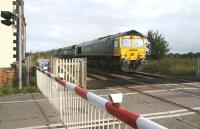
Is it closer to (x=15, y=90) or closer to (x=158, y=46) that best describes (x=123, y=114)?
(x=15, y=90)

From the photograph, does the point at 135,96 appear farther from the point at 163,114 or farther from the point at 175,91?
the point at 163,114

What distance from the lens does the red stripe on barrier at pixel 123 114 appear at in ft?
12.4

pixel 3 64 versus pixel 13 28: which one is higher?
pixel 13 28

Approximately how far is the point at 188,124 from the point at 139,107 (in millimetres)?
3029

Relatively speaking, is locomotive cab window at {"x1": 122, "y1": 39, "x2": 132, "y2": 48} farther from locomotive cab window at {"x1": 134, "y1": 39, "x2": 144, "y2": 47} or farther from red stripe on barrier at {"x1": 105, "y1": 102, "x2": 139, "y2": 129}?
red stripe on barrier at {"x1": 105, "y1": 102, "x2": 139, "y2": 129}

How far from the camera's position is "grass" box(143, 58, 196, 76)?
93.5ft

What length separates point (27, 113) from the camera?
11328mm

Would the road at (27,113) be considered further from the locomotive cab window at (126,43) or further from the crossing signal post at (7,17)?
the locomotive cab window at (126,43)

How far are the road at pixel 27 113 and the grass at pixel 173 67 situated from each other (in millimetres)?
15679

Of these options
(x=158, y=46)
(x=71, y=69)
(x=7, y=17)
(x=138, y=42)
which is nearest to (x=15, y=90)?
(x=71, y=69)

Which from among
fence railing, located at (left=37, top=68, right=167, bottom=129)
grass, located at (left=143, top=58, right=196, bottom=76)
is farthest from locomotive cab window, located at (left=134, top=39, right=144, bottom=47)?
fence railing, located at (left=37, top=68, right=167, bottom=129)

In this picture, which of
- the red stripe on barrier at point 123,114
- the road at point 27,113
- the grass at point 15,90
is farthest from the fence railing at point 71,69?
the red stripe on barrier at point 123,114

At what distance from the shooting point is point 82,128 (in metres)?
6.54

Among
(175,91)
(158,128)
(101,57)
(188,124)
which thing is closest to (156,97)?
(175,91)
